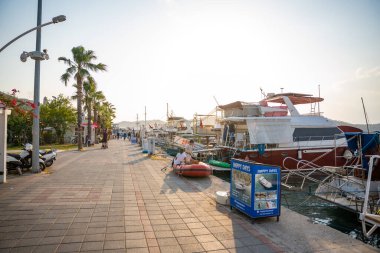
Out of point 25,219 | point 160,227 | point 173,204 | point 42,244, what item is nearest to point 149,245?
point 160,227

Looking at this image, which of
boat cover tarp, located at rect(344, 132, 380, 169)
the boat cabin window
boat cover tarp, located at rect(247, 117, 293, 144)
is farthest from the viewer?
the boat cabin window

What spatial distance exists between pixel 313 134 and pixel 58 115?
31942 mm

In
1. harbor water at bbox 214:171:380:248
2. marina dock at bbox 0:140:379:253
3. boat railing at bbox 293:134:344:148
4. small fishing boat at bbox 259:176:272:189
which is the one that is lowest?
harbor water at bbox 214:171:380:248

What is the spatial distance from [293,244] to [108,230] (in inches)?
154

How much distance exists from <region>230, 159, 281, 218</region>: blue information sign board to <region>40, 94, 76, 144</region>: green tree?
3350 cm

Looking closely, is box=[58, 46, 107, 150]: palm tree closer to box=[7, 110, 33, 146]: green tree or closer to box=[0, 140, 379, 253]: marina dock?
box=[7, 110, 33, 146]: green tree

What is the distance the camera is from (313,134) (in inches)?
688

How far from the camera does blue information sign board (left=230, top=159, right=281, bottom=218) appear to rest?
5.93 meters

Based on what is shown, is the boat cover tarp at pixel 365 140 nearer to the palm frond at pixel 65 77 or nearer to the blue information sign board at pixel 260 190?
the blue information sign board at pixel 260 190

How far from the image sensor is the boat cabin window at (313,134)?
17.0 m

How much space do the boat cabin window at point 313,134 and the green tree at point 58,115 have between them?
30.5 metres

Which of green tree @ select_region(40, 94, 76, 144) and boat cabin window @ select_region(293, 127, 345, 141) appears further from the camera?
green tree @ select_region(40, 94, 76, 144)

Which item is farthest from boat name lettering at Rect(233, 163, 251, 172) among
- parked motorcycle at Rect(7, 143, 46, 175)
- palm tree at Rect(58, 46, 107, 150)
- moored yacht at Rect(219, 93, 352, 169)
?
palm tree at Rect(58, 46, 107, 150)

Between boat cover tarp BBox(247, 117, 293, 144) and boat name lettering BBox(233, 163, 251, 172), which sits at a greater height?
boat cover tarp BBox(247, 117, 293, 144)
